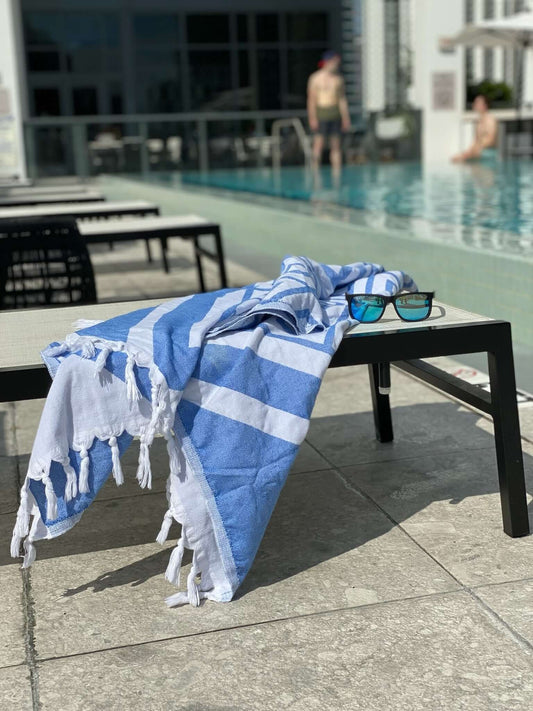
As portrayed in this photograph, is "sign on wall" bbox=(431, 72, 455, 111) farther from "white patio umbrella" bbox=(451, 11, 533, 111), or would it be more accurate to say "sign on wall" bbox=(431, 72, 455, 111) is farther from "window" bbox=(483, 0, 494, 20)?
"window" bbox=(483, 0, 494, 20)

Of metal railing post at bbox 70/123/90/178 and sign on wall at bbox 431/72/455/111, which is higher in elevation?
sign on wall at bbox 431/72/455/111

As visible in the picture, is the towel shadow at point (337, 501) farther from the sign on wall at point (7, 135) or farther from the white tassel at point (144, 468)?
the sign on wall at point (7, 135)

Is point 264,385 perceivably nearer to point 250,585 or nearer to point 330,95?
point 250,585

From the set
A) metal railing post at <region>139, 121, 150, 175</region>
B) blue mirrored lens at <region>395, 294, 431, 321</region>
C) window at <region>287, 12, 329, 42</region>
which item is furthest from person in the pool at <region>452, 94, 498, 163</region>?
blue mirrored lens at <region>395, 294, 431, 321</region>

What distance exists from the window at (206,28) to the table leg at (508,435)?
23.9m

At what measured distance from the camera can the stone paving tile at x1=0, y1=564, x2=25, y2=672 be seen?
2113mm

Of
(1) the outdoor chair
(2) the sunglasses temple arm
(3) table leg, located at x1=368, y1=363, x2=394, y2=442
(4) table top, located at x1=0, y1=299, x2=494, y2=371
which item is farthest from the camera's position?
(1) the outdoor chair

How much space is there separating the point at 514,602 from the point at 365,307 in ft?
2.85

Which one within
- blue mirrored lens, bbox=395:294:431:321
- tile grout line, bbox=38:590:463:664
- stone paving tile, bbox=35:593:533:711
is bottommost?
tile grout line, bbox=38:590:463:664

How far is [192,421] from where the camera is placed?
2322mm

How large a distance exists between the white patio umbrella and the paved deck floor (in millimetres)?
16565

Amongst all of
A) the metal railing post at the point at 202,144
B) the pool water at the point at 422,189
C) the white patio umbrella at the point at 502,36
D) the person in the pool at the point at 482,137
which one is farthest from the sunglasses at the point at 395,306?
the person in the pool at the point at 482,137

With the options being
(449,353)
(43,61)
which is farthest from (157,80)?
(449,353)

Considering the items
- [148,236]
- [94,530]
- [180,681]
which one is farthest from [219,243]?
[180,681]
